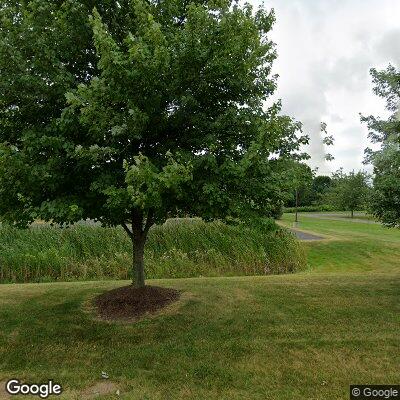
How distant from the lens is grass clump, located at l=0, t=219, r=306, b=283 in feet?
53.4

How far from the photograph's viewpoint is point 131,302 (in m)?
9.62

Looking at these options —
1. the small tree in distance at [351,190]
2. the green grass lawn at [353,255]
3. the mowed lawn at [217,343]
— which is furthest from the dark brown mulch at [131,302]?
the small tree in distance at [351,190]

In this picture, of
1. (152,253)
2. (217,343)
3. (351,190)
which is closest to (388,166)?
(217,343)

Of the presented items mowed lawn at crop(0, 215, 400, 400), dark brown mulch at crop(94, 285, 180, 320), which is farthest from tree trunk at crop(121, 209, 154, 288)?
mowed lawn at crop(0, 215, 400, 400)

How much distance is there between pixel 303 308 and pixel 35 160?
7.01 metres

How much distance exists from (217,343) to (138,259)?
9.96 ft

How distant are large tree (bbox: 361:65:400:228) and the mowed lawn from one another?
2.35 m

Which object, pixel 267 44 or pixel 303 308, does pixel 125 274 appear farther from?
pixel 267 44

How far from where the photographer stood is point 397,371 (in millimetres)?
6656

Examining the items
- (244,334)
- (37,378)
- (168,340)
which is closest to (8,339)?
(37,378)

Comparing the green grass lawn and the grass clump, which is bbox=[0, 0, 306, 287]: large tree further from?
the green grass lawn

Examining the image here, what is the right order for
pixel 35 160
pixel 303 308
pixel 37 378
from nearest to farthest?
pixel 37 378 < pixel 35 160 < pixel 303 308

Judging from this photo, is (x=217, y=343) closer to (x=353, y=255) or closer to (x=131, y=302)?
(x=131, y=302)

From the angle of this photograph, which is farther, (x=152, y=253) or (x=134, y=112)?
(x=152, y=253)
